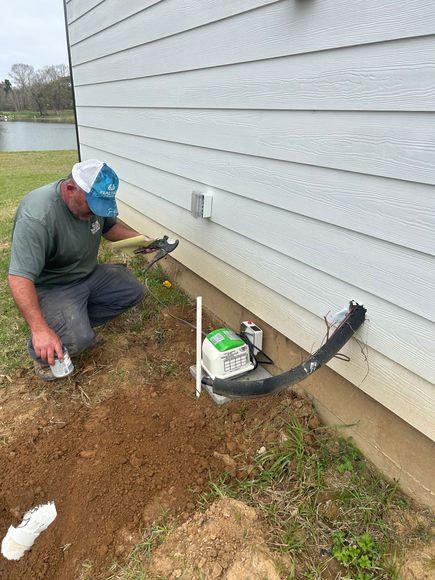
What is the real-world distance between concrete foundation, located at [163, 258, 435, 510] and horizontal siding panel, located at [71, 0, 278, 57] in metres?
1.79

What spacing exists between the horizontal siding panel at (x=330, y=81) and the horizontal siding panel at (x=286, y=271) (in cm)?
56

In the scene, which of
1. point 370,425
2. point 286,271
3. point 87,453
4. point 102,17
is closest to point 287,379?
point 370,425

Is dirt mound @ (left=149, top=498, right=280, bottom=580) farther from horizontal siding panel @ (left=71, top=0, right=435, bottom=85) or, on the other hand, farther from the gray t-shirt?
horizontal siding panel @ (left=71, top=0, right=435, bottom=85)

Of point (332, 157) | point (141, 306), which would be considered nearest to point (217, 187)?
point (332, 157)

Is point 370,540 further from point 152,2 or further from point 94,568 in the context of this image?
point 152,2

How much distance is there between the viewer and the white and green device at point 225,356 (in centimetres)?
232

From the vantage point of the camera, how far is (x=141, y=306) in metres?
3.36

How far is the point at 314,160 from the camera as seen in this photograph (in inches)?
72.5

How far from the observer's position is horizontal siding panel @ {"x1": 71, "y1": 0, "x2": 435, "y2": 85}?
140cm

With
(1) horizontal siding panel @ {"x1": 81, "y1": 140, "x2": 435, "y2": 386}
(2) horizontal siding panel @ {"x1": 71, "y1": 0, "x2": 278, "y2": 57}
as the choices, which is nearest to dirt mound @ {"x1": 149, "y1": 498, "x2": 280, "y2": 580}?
(1) horizontal siding panel @ {"x1": 81, "y1": 140, "x2": 435, "y2": 386}

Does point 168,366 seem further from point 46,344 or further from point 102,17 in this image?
point 102,17

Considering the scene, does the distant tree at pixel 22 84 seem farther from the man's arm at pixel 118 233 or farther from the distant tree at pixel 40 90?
the man's arm at pixel 118 233

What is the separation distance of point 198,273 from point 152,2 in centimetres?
204

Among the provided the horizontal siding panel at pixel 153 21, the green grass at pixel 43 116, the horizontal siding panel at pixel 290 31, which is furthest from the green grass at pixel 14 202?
the green grass at pixel 43 116
